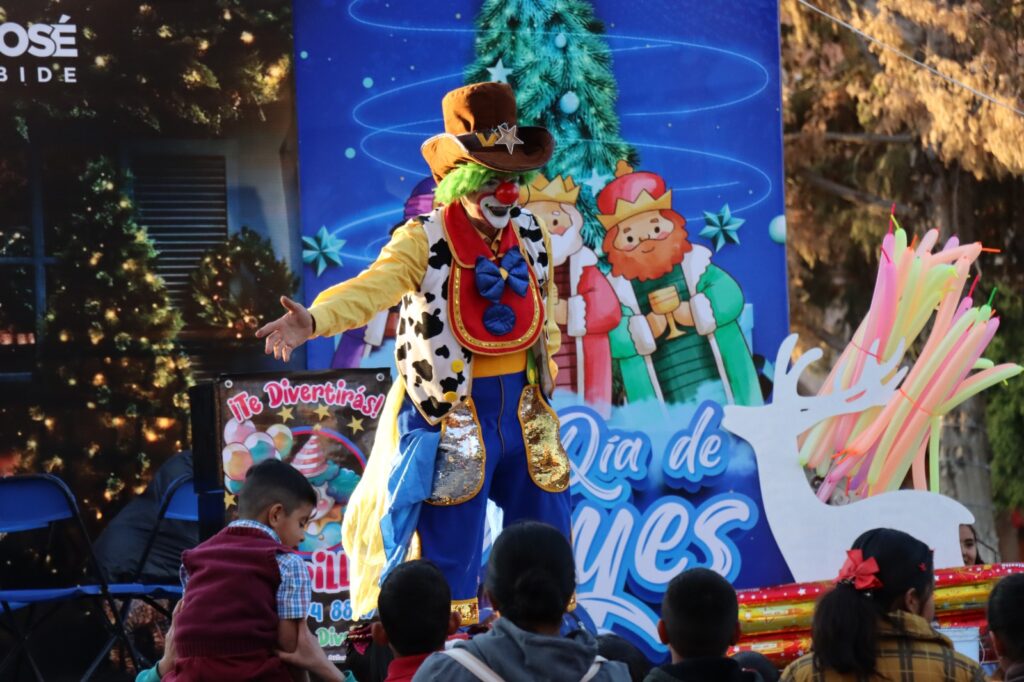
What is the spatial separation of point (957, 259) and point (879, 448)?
0.88m

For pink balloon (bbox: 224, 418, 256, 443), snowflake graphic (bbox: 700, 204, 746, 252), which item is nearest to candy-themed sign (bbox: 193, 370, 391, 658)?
pink balloon (bbox: 224, 418, 256, 443)

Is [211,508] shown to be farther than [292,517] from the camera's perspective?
Yes

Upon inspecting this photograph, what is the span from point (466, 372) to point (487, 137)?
70cm

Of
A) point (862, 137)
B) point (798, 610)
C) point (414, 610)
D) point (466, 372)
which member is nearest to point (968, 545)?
point (798, 610)

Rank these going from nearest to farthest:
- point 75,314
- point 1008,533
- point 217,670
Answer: point 217,670 → point 75,314 → point 1008,533

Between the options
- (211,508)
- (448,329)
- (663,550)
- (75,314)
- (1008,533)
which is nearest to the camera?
(448,329)

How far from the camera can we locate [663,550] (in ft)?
19.5

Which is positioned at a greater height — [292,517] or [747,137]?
[747,137]

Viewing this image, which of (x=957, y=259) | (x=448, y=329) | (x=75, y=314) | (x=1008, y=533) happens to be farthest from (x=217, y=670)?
(x=1008, y=533)

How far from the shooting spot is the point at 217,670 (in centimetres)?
336

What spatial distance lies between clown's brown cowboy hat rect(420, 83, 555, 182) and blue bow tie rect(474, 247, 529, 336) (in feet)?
0.91

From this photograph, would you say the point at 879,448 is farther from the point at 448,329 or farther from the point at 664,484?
the point at 448,329

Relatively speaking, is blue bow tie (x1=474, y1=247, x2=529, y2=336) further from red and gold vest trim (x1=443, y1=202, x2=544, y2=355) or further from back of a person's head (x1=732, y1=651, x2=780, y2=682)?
back of a person's head (x1=732, y1=651, x2=780, y2=682)

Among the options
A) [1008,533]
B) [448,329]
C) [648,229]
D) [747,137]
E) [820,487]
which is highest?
[747,137]
